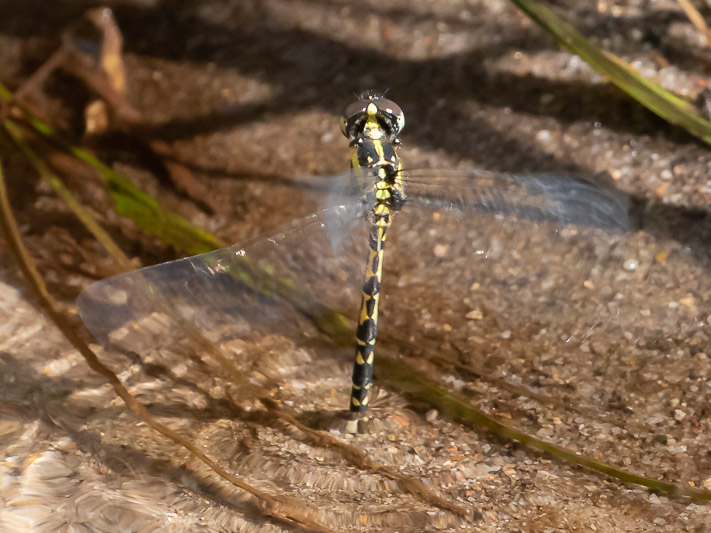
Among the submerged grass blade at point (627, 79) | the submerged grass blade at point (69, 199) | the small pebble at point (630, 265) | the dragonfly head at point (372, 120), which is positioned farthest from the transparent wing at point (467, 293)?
the submerged grass blade at point (69, 199)

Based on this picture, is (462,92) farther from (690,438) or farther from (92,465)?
(92,465)

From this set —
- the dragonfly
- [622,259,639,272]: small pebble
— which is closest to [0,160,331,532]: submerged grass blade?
the dragonfly

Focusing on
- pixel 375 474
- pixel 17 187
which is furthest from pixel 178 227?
pixel 375 474

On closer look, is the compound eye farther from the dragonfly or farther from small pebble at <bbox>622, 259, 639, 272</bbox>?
small pebble at <bbox>622, 259, 639, 272</bbox>

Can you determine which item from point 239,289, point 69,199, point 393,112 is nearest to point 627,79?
point 393,112

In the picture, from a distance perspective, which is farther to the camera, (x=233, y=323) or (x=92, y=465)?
(x=233, y=323)

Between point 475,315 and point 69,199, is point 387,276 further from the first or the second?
point 69,199

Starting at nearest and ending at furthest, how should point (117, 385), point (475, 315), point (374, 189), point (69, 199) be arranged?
point (117, 385), point (374, 189), point (475, 315), point (69, 199)
